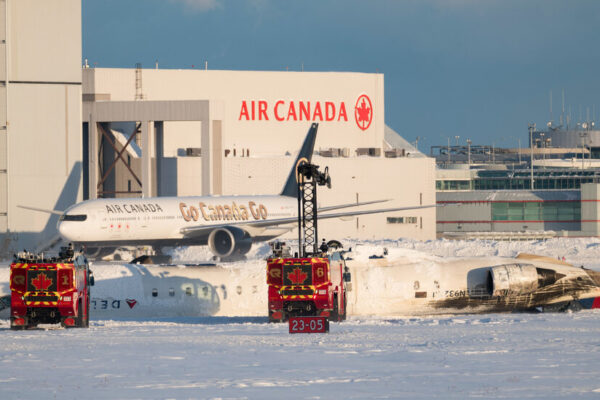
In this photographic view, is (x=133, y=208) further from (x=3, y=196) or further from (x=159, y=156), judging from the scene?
(x=159, y=156)

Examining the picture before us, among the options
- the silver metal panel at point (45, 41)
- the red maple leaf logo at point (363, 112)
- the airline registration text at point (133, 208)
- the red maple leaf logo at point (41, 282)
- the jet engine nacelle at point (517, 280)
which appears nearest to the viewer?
the red maple leaf logo at point (41, 282)

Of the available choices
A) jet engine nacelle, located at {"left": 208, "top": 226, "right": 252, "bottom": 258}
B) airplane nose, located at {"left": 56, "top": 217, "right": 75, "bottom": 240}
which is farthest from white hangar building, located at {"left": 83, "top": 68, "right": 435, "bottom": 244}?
airplane nose, located at {"left": 56, "top": 217, "right": 75, "bottom": 240}

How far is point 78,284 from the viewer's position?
1560 inches

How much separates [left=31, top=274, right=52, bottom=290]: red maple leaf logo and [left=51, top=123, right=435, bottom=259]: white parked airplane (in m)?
33.4

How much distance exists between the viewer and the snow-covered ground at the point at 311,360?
22.1 metres

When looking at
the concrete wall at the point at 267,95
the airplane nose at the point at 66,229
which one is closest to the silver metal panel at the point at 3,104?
the airplane nose at the point at 66,229

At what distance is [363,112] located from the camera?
394 feet

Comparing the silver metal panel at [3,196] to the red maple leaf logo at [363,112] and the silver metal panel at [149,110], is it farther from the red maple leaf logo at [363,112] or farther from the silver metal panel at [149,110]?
→ the red maple leaf logo at [363,112]

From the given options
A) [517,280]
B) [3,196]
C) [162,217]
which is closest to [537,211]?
[162,217]

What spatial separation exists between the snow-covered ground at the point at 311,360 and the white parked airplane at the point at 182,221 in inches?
1208

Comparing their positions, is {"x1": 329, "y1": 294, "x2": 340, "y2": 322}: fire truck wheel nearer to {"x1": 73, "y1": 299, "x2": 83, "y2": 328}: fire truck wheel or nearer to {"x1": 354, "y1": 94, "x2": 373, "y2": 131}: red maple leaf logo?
{"x1": 73, "y1": 299, "x2": 83, "y2": 328}: fire truck wheel

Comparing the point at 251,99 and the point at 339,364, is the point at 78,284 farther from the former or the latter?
the point at 251,99

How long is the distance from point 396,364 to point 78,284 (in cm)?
1701

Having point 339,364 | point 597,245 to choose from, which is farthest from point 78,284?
point 597,245
